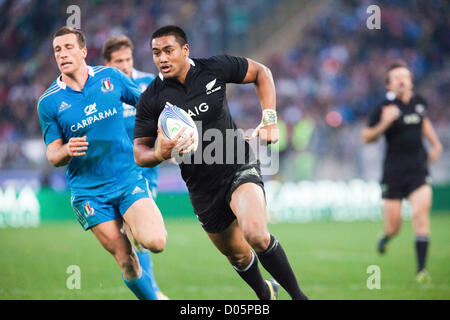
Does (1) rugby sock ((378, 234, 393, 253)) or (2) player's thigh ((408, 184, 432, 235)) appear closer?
(2) player's thigh ((408, 184, 432, 235))

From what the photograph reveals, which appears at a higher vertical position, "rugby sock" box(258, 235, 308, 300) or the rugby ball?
the rugby ball

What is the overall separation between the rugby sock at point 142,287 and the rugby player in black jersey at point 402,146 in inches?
175

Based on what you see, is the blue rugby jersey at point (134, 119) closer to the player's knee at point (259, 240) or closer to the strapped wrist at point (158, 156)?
the strapped wrist at point (158, 156)

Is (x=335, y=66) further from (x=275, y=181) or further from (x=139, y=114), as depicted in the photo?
(x=139, y=114)

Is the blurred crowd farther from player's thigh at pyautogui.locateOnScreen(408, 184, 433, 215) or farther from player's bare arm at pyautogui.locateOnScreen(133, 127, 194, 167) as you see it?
player's bare arm at pyautogui.locateOnScreen(133, 127, 194, 167)

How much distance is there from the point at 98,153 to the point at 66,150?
0.55m

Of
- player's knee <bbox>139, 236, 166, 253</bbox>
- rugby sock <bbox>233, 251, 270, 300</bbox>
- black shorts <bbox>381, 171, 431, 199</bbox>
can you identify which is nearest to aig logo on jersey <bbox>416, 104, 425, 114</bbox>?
black shorts <bbox>381, 171, 431, 199</bbox>

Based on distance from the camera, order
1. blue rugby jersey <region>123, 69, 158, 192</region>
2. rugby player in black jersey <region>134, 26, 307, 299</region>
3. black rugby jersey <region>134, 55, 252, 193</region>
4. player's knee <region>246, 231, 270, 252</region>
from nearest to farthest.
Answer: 1. player's knee <region>246, 231, 270, 252</region>
2. rugby player in black jersey <region>134, 26, 307, 299</region>
3. black rugby jersey <region>134, 55, 252, 193</region>
4. blue rugby jersey <region>123, 69, 158, 192</region>

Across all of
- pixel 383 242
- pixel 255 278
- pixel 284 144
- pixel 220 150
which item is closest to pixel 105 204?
pixel 220 150

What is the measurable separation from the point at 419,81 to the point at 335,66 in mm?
3124

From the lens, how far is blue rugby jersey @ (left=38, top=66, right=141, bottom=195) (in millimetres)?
5809

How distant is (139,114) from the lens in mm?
5531

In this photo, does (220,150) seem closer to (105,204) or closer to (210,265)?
(105,204)

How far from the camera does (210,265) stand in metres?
9.81
